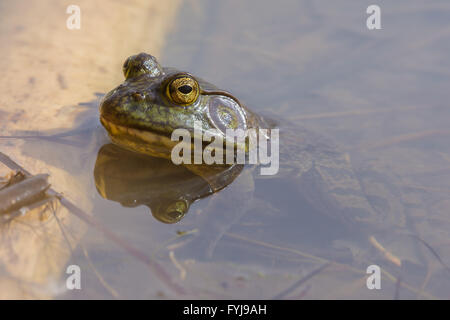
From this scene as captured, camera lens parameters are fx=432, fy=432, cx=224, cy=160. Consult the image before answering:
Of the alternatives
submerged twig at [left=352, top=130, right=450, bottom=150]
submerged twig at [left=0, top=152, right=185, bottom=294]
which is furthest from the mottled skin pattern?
submerged twig at [left=0, top=152, right=185, bottom=294]

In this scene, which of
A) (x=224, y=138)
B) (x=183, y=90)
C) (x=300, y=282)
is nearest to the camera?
(x=300, y=282)

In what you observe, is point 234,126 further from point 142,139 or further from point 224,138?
point 142,139

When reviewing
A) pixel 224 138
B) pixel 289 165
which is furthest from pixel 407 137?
pixel 224 138

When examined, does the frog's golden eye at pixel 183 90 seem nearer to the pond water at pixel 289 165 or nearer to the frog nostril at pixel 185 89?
the frog nostril at pixel 185 89

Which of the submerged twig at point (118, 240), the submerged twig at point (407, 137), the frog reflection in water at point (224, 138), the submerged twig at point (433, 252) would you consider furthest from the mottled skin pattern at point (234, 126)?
the submerged twig at point (118, 240)

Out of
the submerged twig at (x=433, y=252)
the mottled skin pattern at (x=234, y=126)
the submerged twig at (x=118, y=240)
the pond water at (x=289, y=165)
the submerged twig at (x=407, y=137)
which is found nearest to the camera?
the submerged twig at (x=118, y=240)
